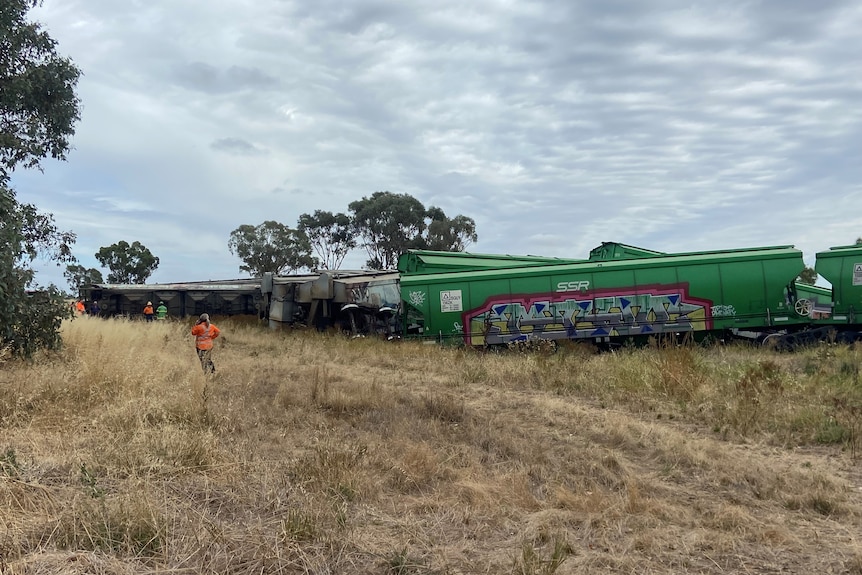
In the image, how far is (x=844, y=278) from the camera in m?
15.7

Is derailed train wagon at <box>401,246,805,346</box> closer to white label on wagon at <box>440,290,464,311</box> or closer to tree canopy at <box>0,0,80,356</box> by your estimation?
white label on wagon at <box>440,290,464,311</box>

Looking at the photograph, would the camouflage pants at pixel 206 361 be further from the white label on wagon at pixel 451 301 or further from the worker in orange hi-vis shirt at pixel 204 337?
the white label on wagon at pixel 451 301

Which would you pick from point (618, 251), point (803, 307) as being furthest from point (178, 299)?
point (803, 307)

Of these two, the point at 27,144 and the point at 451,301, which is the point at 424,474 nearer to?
the point at 27,144

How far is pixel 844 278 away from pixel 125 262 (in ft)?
181

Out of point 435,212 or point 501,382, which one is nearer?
point 501,382

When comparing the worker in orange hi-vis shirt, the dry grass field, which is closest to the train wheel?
the dry grass field

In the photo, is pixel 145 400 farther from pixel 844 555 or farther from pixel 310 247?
pixel 310 247

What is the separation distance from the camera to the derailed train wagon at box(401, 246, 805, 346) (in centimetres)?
1675

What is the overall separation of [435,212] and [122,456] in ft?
153

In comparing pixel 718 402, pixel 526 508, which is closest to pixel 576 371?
pixel 718 402

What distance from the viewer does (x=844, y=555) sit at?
374 cm

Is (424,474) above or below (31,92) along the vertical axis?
below

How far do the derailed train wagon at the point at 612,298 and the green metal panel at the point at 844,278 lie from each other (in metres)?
0.77
